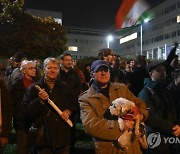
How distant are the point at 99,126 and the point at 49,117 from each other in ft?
4.19

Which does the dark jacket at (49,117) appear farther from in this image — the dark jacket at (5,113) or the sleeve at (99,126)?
the sleeve at (99,126)

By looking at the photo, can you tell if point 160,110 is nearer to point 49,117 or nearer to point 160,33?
point 49,117

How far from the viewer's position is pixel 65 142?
467 centimetres

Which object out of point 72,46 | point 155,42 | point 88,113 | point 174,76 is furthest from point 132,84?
point 72,46

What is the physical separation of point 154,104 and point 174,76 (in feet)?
3.94

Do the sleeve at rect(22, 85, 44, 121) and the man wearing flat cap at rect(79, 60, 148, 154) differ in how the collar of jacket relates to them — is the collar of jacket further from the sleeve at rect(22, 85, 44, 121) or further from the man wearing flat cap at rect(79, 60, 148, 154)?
the sleeve at rect(22, 85, 44, 121)

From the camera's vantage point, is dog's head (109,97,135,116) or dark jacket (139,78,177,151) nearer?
dog's head (109,97,135,116)

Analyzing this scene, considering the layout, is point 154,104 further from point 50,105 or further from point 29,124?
point 29,124

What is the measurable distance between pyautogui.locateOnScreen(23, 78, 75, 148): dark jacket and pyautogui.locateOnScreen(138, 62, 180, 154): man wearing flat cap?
1.26 metres

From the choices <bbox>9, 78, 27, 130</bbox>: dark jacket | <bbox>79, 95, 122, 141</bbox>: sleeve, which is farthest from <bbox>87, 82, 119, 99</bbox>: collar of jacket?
<bbox>9, 78, 27, 130</bbox>: dark jacket

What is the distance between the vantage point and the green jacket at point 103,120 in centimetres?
355

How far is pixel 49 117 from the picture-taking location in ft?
15.1

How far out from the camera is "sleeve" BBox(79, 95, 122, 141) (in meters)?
3.53

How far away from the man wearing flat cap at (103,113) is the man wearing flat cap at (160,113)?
0.72 metres
